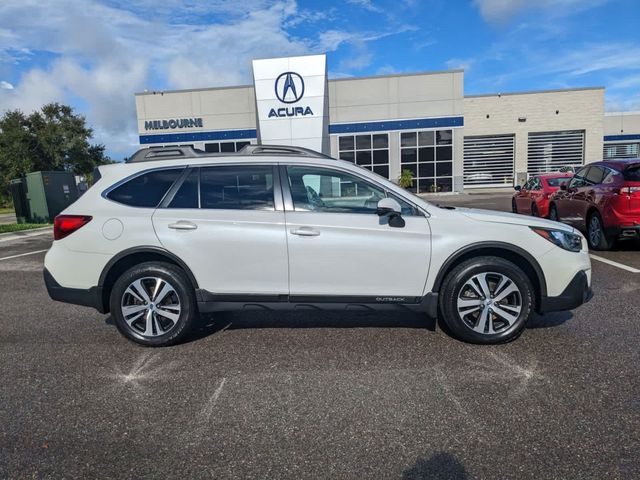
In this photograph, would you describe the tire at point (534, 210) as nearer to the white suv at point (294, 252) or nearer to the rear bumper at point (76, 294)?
the white suv at point (294, 252)

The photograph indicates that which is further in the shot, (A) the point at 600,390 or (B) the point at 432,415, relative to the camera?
(A) the point at 600,390

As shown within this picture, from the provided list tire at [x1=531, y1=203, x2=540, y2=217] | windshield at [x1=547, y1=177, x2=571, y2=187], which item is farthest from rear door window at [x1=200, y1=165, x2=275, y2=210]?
windshield at [x1=547, y1=177, x2=571, y2=187]

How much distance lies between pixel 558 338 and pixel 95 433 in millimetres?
3873

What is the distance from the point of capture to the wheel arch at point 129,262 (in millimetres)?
4031

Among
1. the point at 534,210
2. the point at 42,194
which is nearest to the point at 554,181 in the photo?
the point at 534,210

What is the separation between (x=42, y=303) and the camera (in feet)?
19.3

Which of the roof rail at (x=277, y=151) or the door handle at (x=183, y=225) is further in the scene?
the roof rail at (x=277, y=151)

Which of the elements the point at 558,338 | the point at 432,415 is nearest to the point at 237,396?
the point at 432,415

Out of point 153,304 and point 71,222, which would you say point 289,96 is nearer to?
point 71,222

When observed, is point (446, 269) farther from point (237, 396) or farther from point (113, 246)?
point (113, 246)

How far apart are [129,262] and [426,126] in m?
27.7

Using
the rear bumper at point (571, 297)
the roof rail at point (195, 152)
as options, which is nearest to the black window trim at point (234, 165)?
the roof rail at point (195, 152)

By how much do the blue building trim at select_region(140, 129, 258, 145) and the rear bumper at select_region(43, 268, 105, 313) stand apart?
90.1 ft

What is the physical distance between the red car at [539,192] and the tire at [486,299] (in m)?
8.40
